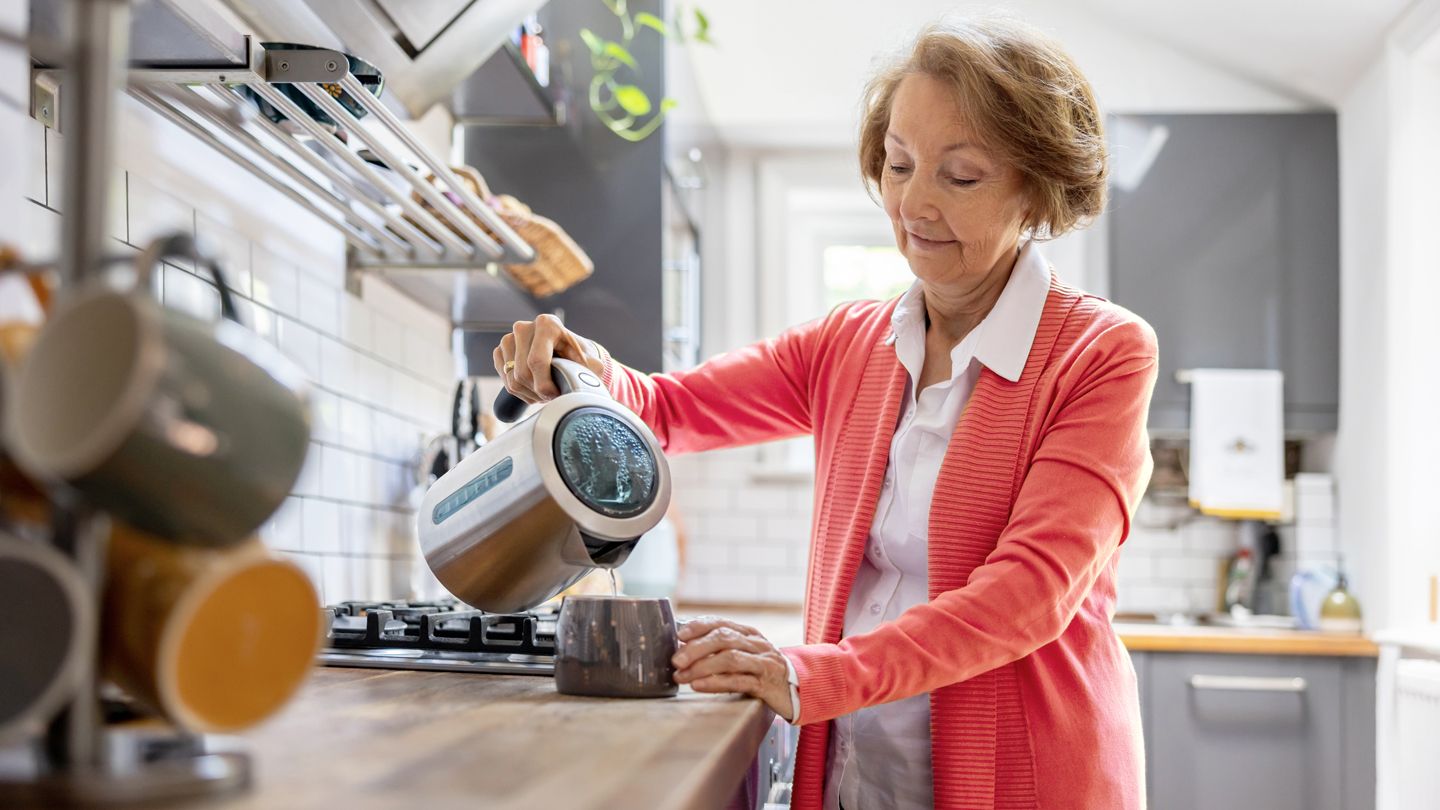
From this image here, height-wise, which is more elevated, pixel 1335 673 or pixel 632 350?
pixel 632 350

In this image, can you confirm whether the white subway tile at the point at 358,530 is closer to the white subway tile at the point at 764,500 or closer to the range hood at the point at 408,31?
the range hood at the point at 408,31

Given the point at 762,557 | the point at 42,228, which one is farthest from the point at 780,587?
the point at 42,228

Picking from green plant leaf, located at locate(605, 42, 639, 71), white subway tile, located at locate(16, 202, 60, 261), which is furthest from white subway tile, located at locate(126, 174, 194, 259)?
green plant leaf, located at locate(605, 42, 639, 71)

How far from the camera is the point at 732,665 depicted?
117cm

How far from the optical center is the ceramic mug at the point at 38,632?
60 centimetres

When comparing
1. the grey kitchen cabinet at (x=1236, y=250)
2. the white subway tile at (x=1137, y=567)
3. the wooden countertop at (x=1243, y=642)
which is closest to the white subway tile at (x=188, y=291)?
the wooden countertop at (x=1243, y=642)

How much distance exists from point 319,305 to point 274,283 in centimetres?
15

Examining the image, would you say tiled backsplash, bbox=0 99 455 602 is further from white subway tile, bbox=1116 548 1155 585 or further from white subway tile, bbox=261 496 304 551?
white subway tile, bbox=1116 548 1155 585

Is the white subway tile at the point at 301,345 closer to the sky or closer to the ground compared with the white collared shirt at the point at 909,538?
closer to the sky

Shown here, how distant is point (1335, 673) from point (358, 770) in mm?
2985

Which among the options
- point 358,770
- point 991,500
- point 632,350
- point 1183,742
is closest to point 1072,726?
point 991,500

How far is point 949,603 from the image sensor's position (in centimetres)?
124

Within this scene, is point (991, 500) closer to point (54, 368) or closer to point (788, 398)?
point (788, 398)

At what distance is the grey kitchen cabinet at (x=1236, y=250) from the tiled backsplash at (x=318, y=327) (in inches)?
78.2
